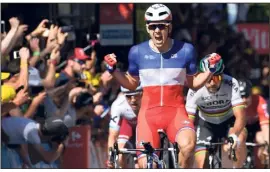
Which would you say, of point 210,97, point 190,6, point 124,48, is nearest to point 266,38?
point 190,6

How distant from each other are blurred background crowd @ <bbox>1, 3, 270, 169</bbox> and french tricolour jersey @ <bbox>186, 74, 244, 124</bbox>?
2.11 metres

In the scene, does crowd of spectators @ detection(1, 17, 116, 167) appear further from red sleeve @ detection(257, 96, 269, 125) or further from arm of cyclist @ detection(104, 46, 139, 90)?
red sleeve @ detection(257, 96, 269, 125)

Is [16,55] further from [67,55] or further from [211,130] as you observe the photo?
[211,130]

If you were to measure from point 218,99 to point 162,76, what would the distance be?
99.0 inches

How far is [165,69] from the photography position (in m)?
15.1

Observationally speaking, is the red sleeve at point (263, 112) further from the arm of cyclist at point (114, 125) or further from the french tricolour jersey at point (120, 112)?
the arm of cyclist at point (114, 125)

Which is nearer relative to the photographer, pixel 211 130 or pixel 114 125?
pixel 114 125

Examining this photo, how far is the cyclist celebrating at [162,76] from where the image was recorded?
589 inches

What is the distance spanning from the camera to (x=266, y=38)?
101 feet

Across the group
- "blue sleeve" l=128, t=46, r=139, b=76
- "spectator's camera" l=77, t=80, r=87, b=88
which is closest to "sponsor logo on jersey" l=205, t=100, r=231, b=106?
"blue sleeve" l=128, t=46, r=139, b=76

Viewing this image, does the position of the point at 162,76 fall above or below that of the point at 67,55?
above

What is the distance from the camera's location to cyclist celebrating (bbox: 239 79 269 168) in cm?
1989

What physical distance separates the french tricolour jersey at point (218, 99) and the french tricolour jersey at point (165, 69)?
6.81 feet

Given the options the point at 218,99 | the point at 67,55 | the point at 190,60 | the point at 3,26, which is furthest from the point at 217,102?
the point at 67,55
